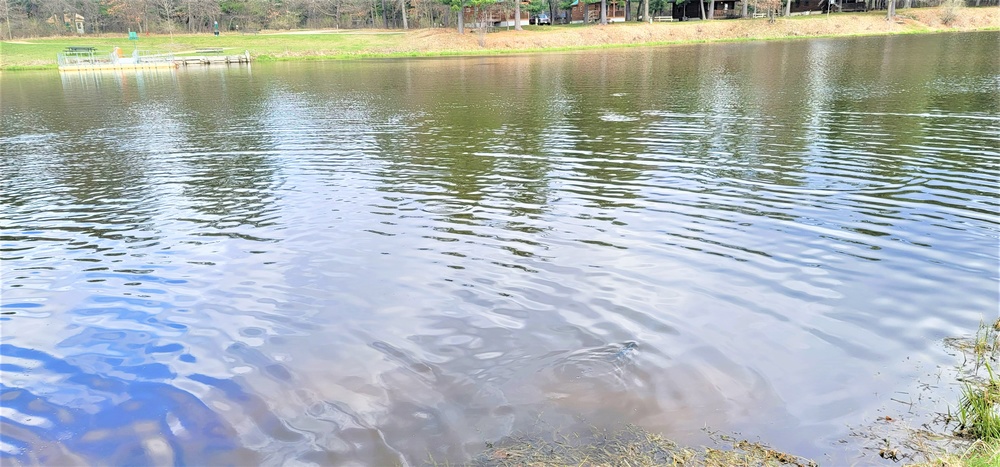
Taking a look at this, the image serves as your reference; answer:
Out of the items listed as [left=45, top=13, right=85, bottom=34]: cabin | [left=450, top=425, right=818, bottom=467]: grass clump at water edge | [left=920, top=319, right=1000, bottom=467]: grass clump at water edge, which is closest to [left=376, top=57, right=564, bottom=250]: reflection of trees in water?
[left=450, top=425, right=818, bottom=467]: grass clump at water edge

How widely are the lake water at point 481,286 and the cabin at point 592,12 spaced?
76.4 meters

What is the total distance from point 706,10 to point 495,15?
30717mm

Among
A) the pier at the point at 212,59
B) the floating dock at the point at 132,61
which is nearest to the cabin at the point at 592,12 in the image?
the pier at the point at 212,59

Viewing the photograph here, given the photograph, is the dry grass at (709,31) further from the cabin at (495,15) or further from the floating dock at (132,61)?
the floating dock at (132,61)

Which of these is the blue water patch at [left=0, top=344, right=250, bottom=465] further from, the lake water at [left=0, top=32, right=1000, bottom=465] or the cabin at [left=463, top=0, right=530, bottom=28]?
the cabin at [left=463, top=0, right=530, bottom=28]

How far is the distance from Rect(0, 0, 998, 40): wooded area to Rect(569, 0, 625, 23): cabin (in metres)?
2.00

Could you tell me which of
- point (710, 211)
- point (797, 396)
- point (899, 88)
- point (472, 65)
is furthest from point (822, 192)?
point (472, 65)

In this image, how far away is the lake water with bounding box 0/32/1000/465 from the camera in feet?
19.6

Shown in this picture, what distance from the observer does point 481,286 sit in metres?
8.75

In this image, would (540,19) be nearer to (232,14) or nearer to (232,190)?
(232,14)

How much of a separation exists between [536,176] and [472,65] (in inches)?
1602

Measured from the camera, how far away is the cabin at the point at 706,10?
9288 centimetres

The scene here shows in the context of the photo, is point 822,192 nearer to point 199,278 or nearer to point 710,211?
point 710,211

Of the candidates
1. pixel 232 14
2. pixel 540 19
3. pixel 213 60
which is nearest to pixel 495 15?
pixel 540 19
